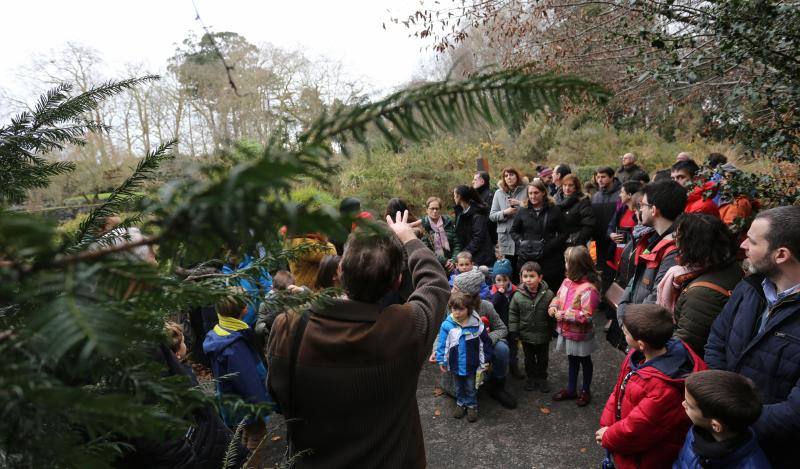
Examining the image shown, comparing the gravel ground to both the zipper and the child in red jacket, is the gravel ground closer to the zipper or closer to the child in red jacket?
the child in red jacket

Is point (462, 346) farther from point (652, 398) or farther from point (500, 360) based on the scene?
point (652, 398)

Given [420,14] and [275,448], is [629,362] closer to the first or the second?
[275,448]

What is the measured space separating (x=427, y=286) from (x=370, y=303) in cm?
26

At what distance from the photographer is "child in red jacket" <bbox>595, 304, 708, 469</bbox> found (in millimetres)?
2363

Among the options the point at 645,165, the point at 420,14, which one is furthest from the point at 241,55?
the point at 645,165

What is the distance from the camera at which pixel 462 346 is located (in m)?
4.09

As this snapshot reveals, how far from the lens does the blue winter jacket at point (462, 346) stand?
4.09 meters

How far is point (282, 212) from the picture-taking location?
0.39m

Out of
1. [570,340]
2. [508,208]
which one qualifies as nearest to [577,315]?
[570,340]

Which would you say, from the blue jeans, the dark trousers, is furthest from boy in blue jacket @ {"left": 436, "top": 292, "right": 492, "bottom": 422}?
the dark trousers

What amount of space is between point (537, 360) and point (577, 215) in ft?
6.96

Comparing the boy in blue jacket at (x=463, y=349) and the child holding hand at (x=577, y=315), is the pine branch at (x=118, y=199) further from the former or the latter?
the child holding hand at (x=577, y=315)

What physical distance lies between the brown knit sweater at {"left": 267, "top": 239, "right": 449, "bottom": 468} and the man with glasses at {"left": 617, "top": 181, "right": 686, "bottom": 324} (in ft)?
7.04

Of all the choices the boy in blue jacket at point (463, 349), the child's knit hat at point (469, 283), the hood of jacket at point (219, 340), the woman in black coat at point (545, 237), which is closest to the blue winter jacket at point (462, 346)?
the boy in blue jacket at point (463, 349)
